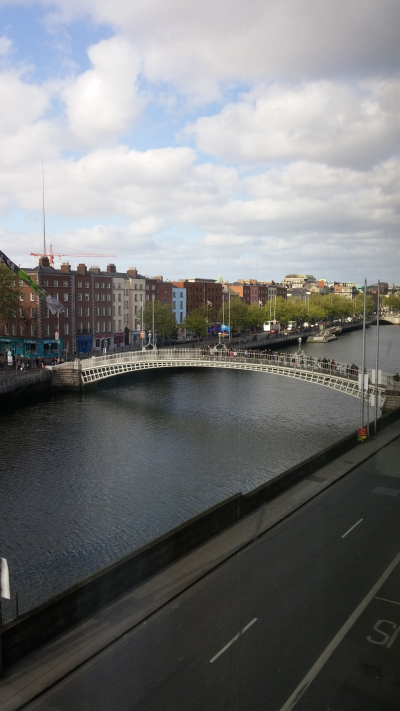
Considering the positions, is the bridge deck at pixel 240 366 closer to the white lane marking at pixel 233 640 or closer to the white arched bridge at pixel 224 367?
the white arched bridge at pixel 224 367

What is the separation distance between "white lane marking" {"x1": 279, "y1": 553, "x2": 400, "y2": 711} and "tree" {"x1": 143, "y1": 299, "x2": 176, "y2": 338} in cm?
4384

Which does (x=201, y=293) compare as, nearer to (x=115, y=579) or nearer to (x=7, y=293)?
(x=7, y=293)

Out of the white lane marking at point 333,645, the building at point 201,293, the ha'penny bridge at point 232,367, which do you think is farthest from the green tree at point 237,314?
the white lane marking at point 333,645

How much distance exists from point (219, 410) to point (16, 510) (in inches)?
574

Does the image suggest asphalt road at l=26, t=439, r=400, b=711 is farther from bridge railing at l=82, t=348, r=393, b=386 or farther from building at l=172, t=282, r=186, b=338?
building at l=172, t=282, r=186, b=338

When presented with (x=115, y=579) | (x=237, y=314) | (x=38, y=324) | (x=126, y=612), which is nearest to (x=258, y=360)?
(x=38, y=324)

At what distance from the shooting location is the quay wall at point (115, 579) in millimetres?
7328

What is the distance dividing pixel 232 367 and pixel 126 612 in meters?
22.9

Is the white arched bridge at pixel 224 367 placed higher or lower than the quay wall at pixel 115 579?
higher

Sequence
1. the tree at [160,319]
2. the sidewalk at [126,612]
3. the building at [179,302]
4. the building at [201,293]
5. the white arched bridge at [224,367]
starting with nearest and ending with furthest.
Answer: the sidewalk at [126,612]
the white arched bridge at [224,367]
the tree at [160,319]
the building at [179,302]
the building at [201,293]

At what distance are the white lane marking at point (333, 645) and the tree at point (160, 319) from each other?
43841 millimetres

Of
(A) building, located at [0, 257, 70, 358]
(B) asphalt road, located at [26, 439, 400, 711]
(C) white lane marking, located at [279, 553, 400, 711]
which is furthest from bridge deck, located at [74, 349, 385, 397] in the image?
(C) white lane marking, located at [279, 553, 400, 711]

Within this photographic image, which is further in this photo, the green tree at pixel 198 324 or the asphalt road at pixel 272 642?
the green tree at pixel 198 324

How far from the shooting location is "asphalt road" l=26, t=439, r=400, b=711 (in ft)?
21.6
